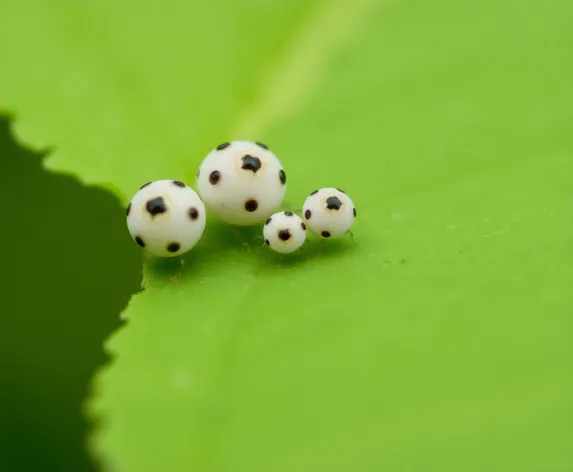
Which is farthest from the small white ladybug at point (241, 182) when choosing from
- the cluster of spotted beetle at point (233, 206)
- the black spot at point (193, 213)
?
the black spot at point (193, 213)

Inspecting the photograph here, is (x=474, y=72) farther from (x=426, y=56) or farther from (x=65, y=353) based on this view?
(x=65, y=353)

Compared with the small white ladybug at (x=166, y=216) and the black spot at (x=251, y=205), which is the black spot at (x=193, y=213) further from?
the black spot at (x=251, y=205)

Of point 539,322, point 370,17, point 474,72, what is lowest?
point 539,322

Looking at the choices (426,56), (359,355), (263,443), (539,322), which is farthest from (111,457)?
(426,56)

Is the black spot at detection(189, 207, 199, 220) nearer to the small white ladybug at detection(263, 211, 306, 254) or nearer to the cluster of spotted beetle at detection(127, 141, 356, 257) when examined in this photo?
the cluster of spotted beetle at detection(127, 141, 356, 257)

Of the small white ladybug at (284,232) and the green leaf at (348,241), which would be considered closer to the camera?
the green leaf at (348,241)

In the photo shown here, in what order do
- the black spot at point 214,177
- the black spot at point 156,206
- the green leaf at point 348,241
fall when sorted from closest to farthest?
the green leaf at point 348,241, the black spot at point 156,206, the black spot at point 214,177
